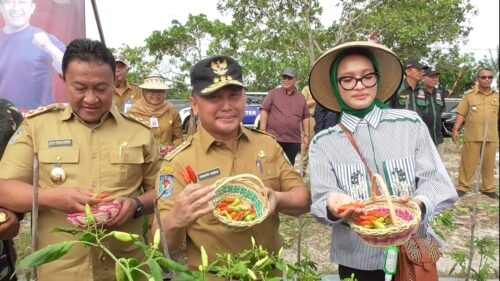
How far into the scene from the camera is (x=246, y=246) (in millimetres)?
1955

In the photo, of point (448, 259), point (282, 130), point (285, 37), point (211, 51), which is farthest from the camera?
point (211, 51)

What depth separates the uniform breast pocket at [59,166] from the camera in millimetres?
1967

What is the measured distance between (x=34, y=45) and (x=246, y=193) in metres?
2.04

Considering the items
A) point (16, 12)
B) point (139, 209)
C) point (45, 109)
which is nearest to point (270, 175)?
point (139, 209)

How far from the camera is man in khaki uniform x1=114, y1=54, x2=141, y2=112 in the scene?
5516 mm

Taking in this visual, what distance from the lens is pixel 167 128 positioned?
5.24m

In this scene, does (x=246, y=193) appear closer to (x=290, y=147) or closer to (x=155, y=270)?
(x=155, y=270)

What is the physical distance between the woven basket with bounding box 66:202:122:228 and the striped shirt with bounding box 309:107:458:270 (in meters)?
0.73

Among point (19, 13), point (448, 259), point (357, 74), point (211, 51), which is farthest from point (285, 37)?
point (357, 74)

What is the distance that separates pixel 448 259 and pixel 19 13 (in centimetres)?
401

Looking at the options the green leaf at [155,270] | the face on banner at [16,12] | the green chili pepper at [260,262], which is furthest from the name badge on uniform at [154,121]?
the green leaf at [155,270]

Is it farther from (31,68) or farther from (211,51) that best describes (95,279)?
(211,51)

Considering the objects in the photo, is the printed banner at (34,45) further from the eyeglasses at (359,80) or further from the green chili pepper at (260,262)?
the green chili pepper at (260,262)

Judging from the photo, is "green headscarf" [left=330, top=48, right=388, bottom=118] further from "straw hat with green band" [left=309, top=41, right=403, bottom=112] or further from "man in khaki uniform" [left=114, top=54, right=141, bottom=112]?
"man in khaki uniform" [left=114, top=54, right=141, bottom=112]
